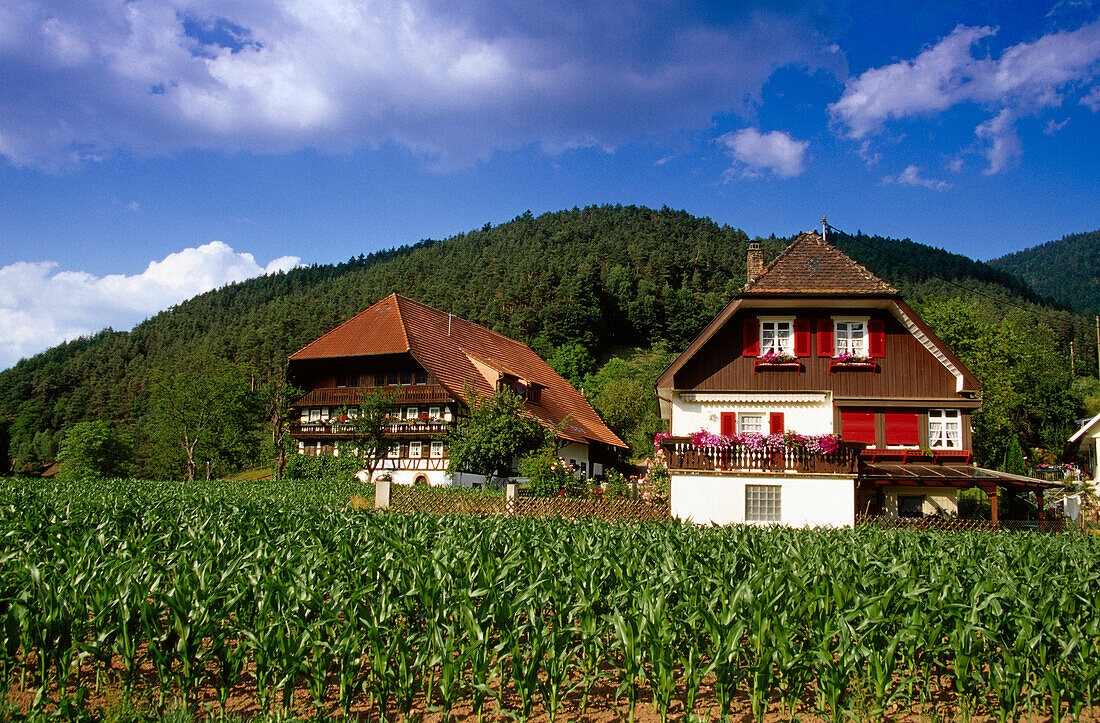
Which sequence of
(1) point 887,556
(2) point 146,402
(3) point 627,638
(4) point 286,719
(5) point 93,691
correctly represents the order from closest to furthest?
(4) point 286,719, (3) point 627,638, (5) point 93,691, (1) point 887,556, (2) point 146,402

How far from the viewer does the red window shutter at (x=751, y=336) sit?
2625cm

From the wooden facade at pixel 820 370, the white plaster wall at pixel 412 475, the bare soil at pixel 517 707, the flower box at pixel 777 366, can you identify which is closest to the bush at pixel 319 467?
the white plaster wall at pixel 412 475

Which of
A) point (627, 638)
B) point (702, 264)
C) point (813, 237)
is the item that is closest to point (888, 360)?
point (813, 237)

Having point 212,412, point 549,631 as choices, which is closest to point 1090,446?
point 549,631

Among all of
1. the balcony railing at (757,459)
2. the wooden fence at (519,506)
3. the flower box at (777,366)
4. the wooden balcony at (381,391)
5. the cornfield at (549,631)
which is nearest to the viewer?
the cornfield at (549,631)

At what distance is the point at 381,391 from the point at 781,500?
2193 centimetres

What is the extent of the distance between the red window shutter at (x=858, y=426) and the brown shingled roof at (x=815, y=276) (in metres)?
4.15

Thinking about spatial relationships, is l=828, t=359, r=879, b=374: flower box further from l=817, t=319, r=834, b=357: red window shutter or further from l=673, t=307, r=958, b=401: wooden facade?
l=817, t=319, r=834, b=357: red window shutter

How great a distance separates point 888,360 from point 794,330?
337 centimetres

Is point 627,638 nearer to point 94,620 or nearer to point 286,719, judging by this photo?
point 286,719

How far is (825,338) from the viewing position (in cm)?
2616

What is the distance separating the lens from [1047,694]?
758 centimetres

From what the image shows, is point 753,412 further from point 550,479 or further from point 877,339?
point 550,479

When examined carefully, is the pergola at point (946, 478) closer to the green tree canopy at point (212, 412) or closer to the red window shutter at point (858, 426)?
the red window shutter at point (858, 426)
